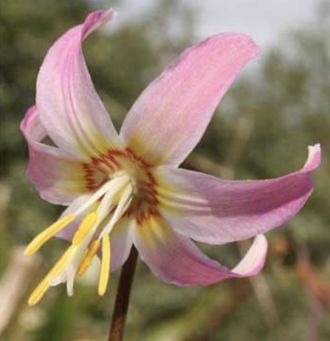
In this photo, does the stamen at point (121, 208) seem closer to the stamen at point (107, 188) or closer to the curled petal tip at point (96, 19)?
the stamen at point (107, 188)

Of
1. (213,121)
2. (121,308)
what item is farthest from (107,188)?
(213,121)

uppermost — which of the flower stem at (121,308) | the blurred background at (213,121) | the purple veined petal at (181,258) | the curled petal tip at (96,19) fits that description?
the curled petal tip at (96,19)

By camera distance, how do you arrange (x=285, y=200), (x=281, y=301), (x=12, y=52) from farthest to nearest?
(x=12, y=52) → (x=281, y=301) → (x=285, y=200)

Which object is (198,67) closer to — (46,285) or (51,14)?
(46,285)

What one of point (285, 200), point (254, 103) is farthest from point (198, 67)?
point (254, 103)

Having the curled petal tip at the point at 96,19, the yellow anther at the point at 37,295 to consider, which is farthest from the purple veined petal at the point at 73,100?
the yellow anther at the point at 37,295

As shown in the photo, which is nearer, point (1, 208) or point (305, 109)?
point (1, 208)

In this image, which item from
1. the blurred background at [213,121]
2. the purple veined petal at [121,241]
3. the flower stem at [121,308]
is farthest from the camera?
the blurred background at [213,121]

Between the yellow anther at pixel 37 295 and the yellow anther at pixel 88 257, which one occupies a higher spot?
the yellow anther at pixel 37 295
